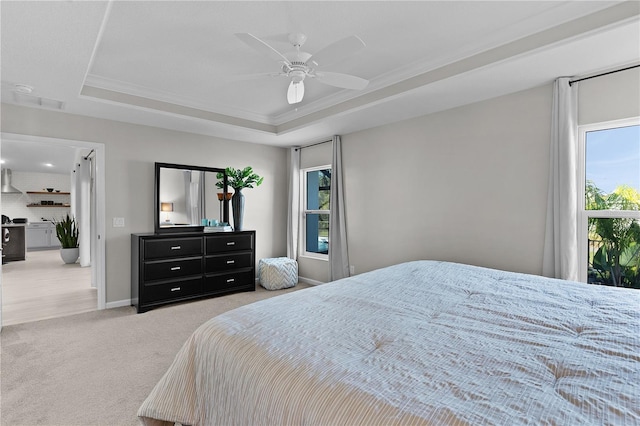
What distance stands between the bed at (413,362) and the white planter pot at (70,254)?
24.1 ft

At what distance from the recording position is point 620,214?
2631mm

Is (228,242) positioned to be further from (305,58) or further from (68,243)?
(68,243)

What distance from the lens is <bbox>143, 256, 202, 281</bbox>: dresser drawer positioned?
12.8ft

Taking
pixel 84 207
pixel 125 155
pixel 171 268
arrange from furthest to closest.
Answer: pixel 84 207 < pixel 125 155 < pixel 171 268

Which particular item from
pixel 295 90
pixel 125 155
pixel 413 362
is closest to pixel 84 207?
pixel 125 155

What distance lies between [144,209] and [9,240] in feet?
19.1

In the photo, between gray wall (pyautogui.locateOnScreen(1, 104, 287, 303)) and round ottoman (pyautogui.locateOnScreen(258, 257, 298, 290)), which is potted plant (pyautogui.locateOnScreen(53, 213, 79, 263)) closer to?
gray wall (pyautogui.locateOnScreen(1, 104, 287, 303))

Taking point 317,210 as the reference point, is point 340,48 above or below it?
above

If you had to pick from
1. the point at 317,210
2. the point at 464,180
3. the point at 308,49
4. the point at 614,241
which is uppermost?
the point at 308,49

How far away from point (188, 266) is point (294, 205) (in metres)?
2.04

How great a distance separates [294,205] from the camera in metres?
5.57

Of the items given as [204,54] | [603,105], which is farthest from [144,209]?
[603,105]

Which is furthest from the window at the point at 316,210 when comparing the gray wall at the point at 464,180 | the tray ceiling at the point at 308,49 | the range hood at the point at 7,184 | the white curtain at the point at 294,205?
the range hood at the point at 7,184

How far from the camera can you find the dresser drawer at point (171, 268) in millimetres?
3900
